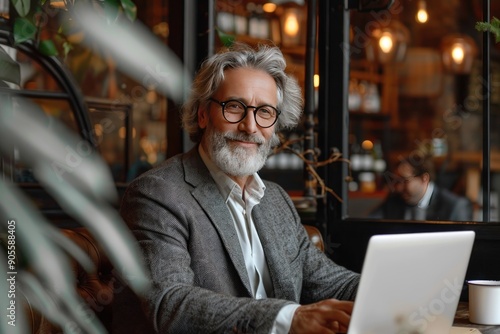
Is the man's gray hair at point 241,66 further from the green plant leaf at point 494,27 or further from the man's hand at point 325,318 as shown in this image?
the man's hand at point 325,318

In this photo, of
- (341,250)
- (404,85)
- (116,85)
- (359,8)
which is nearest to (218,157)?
(341,250)

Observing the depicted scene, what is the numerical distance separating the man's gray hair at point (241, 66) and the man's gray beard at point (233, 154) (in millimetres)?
123

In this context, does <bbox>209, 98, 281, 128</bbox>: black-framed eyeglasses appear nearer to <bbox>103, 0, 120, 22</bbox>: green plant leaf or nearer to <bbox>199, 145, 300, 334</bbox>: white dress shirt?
<bbox>199, 145, 300, 334</bbox>: white dress shirt

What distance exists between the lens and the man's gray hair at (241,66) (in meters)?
2.01

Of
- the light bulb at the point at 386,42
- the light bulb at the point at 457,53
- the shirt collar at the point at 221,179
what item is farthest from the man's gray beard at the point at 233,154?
the light bulb at the point at 457,53

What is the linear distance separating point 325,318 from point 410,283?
0.19 m

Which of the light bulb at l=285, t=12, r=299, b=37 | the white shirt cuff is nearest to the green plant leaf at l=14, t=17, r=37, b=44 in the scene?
the white shirt cuff

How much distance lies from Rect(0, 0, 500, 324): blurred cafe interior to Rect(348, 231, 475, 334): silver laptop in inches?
31.0

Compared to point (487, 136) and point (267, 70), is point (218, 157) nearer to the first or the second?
point (267, 70)

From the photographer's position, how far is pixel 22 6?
5.91 feet

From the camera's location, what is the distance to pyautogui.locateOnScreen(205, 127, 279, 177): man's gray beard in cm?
196

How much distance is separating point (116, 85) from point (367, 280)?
474 centimetres

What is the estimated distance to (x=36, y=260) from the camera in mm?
943

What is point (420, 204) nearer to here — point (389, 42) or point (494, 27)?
point (389, 42)
